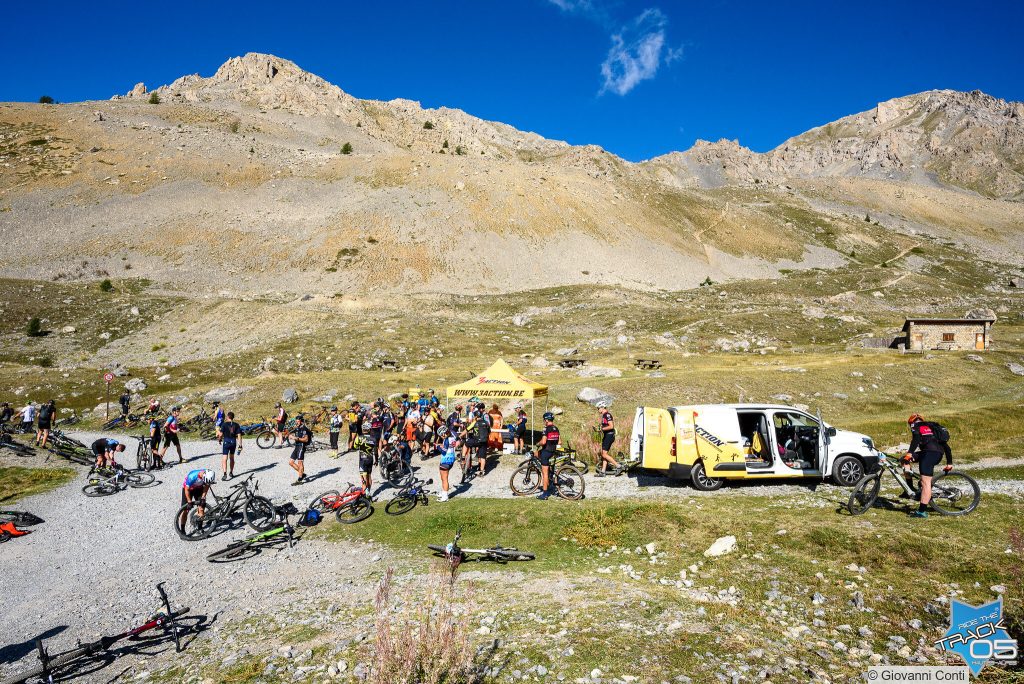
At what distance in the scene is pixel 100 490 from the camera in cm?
2027

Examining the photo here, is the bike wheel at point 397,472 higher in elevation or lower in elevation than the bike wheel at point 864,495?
lower

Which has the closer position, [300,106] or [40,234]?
[40,234]

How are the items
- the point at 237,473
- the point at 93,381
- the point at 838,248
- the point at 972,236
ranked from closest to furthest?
the point at 237,473 → the point at 93,381 → the point at 838,248 → the point at 972,236

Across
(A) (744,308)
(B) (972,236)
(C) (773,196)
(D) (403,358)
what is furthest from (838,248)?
(D) (403,358)

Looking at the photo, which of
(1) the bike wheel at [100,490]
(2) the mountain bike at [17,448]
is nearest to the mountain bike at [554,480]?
(1) the bike wheel at [100,490]

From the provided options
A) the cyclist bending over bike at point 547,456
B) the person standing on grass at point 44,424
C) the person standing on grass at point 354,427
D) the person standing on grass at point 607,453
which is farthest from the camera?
the person standing on grass at point 354,427

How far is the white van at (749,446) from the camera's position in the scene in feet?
51.5

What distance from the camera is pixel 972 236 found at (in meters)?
172

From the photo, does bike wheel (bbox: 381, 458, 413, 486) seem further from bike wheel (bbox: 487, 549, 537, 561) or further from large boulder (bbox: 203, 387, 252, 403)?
large boulder (bbox: 203, 387, 252, 403)

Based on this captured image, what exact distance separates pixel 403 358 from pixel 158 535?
3844 cm

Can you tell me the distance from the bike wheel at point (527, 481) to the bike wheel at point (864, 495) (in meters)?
9.05

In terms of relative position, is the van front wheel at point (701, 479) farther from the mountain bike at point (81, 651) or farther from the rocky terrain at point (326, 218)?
the rocky terrain at point (326, 218)

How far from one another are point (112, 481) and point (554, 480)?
17443 mm

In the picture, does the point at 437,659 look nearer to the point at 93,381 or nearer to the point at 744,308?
the point at 93,381
